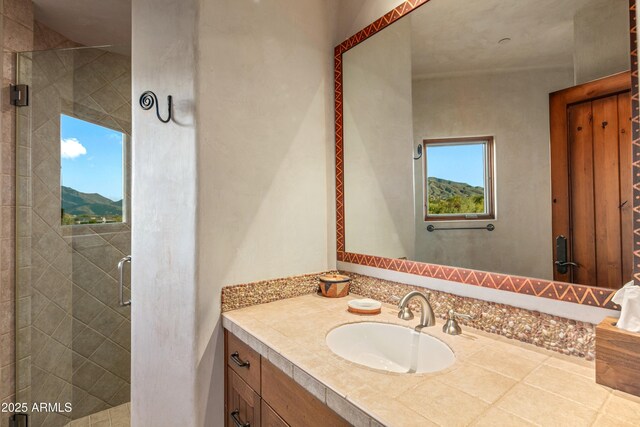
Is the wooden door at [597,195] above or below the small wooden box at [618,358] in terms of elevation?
above

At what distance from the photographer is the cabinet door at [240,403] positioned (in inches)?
41.1

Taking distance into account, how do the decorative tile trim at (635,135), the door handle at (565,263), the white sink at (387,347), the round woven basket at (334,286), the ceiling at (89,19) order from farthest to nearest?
the ceiling at (89,19), the round woven basket at (334,286), the white sink at (387,347), the door handle at (565,263), the decorative tile trim at (635,135)

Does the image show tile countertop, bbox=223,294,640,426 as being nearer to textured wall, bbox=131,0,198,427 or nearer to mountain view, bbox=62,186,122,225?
textured wall, bbox=131,0,198,427

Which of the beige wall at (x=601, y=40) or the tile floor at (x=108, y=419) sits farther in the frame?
the tile floor at (x=108, y=419)

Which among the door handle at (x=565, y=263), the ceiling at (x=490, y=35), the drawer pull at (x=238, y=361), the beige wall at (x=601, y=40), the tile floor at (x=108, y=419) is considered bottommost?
the tile floor at (x=108, y=419)

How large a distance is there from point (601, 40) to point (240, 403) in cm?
159

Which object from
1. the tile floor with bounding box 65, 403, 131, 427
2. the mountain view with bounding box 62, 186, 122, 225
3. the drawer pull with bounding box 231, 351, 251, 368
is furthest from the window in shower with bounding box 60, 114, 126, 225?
the drawer pull with bounding box 231, 351, 251, 368

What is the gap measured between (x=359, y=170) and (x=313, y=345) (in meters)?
0.89

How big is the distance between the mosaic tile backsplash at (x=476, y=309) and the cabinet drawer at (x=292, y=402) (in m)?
0.38

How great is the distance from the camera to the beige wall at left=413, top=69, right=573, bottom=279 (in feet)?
3.04

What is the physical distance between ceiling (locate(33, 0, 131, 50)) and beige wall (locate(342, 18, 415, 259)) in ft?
5.11

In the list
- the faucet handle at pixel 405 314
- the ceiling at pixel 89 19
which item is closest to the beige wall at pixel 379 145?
the faucet handle at pixel 405 314

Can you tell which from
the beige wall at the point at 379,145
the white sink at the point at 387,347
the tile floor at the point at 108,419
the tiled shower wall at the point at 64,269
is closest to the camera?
the white sink at the point at 387,347

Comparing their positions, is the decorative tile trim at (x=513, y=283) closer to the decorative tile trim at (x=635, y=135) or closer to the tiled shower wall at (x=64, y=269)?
the decorative tile trim at (x=635, y=135)
